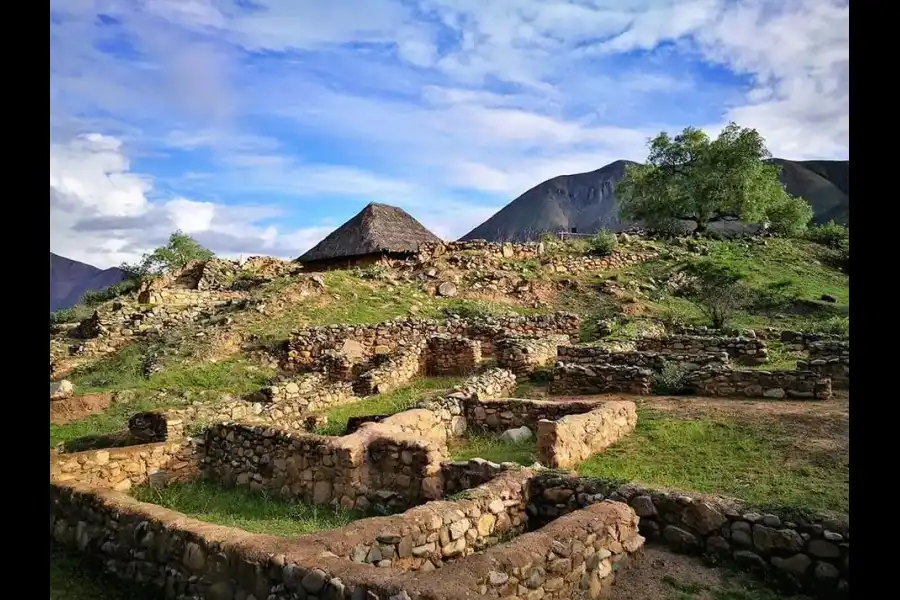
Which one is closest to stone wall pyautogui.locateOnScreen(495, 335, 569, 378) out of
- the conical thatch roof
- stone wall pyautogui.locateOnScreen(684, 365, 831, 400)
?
stone wall pyautogui.locateOnScreen(684, 365, 831, 400)

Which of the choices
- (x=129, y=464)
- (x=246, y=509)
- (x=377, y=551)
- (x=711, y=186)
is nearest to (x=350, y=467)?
(x=246, y=509)

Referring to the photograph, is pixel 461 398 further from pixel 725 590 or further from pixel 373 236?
pixel 373 236

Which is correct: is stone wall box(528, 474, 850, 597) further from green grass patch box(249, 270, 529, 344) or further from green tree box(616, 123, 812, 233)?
green tree box(616, 123, 812, 233)

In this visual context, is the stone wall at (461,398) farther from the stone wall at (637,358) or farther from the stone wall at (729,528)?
the stone wall at (729,528)

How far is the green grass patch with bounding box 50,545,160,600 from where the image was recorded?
5262 mm

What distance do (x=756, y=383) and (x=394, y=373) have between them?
750 centimetres

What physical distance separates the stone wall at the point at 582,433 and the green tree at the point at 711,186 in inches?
1121

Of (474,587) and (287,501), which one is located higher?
(474,587)

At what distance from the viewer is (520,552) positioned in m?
4.46

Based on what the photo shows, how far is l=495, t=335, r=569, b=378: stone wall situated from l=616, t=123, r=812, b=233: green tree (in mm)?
23029

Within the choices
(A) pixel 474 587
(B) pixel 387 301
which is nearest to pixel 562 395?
(A) pixel 474 587
